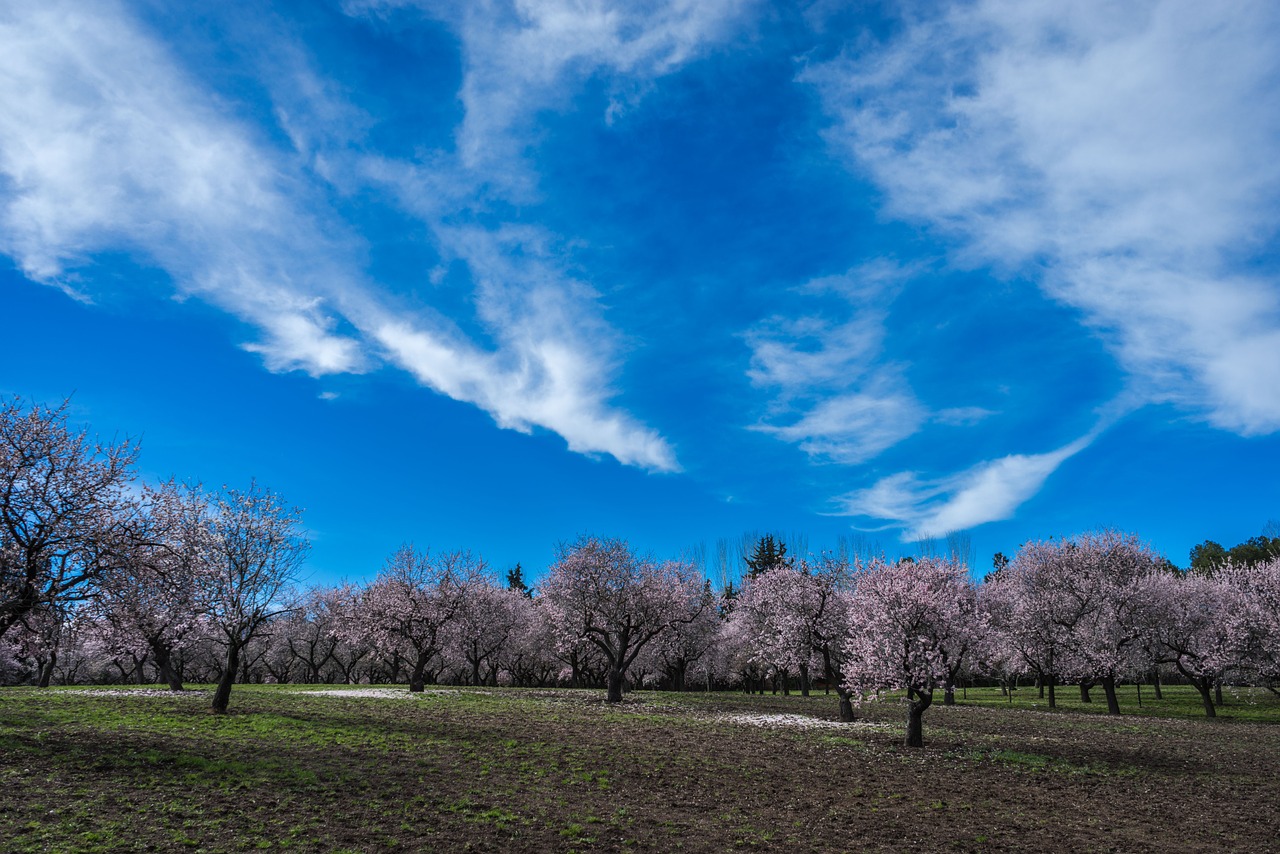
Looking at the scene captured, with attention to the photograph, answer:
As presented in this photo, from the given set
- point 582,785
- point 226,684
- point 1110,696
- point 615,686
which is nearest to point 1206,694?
point 1110,696

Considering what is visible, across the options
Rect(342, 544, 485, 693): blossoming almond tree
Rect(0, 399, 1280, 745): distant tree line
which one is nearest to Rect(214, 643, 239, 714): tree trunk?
Rect(0, 399, 1280, 745): distant tree line

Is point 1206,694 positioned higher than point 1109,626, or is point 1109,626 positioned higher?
point 1109,626

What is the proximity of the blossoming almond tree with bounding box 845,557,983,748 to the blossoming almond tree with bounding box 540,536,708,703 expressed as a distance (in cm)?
2165

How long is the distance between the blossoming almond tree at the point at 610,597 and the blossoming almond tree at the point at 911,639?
71.0ft

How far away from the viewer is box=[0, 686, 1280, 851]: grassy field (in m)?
14.3

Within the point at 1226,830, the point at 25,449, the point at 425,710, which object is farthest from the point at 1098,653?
the point at 25,449

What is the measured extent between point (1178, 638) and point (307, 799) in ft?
206

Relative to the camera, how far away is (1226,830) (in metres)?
17.4

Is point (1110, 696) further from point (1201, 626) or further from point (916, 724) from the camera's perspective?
point (916, 724)

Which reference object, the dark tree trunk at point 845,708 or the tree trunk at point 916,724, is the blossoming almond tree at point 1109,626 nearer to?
the dark tree trunk at point 845,708

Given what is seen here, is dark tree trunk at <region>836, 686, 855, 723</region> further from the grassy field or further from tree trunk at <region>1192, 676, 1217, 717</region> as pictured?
tree trunk at <region>1192, 676, 1217, 717</region>

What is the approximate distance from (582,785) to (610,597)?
31195 millimetres

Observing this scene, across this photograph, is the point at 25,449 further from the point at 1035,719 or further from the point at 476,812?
the point at 1035,719

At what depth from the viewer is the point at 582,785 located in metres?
19.2
